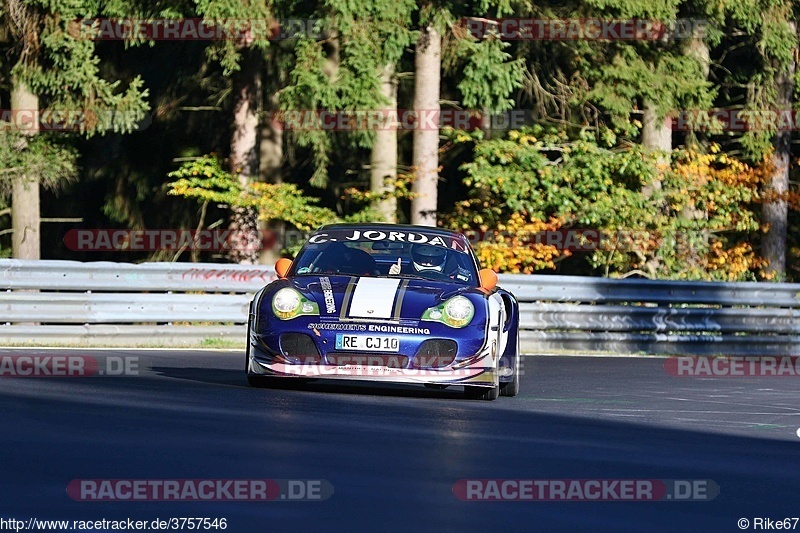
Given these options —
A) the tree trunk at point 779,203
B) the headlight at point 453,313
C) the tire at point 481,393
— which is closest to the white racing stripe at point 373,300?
the headlight at point 453,313

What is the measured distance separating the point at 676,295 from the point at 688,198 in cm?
806

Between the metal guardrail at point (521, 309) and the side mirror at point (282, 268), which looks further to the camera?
the metal guardrail at point (521, 309)

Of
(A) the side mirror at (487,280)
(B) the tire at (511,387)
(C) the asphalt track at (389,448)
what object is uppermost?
(A) the side mirror at (487,280)

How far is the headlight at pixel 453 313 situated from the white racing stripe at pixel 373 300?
0.28 m

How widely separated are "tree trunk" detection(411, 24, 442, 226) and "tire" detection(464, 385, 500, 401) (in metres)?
15.2

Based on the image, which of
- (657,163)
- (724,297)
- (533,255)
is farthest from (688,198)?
(724,297)

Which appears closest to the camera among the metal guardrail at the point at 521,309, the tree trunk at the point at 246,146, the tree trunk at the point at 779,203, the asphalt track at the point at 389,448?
the asphalt track at the point at 389,448

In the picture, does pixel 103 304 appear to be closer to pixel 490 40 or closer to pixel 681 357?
pixel 681 357

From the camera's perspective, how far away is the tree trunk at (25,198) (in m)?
28.8

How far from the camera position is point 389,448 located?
28.8 ft

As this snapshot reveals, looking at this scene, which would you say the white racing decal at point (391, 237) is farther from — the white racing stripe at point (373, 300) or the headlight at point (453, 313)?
the headlight at point (453, 313)

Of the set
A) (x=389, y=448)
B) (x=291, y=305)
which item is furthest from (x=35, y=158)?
(x=389, y=448)

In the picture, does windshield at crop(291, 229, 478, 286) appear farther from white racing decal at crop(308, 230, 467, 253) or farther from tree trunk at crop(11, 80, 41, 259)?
tree trunk at crop(11, 80, 41, 259)

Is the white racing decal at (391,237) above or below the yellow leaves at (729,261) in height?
above
